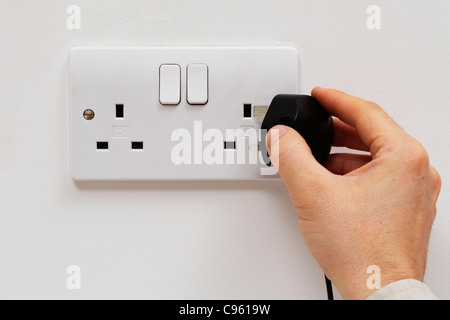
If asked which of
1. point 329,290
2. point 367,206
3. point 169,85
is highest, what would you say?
point 169,85

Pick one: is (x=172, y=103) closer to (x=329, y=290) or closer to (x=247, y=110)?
(x=247, y=110)

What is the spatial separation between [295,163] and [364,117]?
0.08 m

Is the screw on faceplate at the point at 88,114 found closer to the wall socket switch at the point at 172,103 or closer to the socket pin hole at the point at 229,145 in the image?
the wall socket switch at the point at 172,103

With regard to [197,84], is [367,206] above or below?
below

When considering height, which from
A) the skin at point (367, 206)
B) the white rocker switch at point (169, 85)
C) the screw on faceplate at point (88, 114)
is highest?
the white rocker switch at point (169, 85)

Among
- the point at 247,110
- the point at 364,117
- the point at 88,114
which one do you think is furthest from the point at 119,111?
the point at 364,117

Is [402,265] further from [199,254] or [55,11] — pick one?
[55,11]

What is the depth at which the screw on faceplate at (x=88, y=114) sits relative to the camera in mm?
378

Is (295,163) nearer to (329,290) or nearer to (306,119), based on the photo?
(306,119)

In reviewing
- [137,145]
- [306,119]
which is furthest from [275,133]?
[137,145]

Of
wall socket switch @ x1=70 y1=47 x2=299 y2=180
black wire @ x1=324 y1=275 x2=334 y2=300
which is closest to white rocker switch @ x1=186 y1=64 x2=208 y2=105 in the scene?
wall socket switch @ x1=70 y1=47 x2=299 y2=180

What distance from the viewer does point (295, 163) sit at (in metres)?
0.32

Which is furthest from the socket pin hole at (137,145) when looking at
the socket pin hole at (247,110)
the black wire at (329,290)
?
the black wire at (329,290)

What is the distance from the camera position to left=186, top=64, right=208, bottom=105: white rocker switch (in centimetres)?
37
